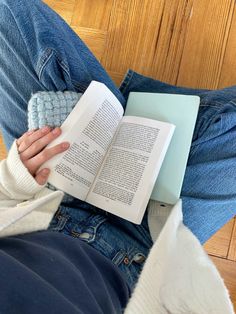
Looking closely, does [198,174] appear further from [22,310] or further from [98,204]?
[22,310]

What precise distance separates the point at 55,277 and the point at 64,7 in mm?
702

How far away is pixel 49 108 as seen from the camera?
53 cm

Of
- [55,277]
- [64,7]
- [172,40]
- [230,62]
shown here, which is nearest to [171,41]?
[172,40]

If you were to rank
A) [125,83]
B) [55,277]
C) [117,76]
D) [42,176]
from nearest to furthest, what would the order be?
[55,277] → [42,176] → [125,83] → [117,76]

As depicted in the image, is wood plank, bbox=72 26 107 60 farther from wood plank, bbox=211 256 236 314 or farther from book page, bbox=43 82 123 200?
wood plank, bbox=211 256 236 314

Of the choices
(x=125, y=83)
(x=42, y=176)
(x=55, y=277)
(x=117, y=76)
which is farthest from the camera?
(x=117, y=76)

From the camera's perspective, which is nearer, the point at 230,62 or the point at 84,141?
the point at 84,141

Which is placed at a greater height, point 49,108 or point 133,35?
point 133,35

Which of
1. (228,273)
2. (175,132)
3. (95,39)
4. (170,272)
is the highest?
(95,39)

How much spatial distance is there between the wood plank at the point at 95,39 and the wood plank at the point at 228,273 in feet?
1.74

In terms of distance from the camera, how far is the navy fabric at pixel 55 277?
278 millimetres

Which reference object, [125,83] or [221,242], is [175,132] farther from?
[221,242]

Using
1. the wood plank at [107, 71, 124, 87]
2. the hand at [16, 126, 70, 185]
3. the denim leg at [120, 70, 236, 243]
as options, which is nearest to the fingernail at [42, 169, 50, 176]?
the hand at [16, 126, 70, 185]

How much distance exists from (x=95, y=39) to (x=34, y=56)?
30 centimetres
